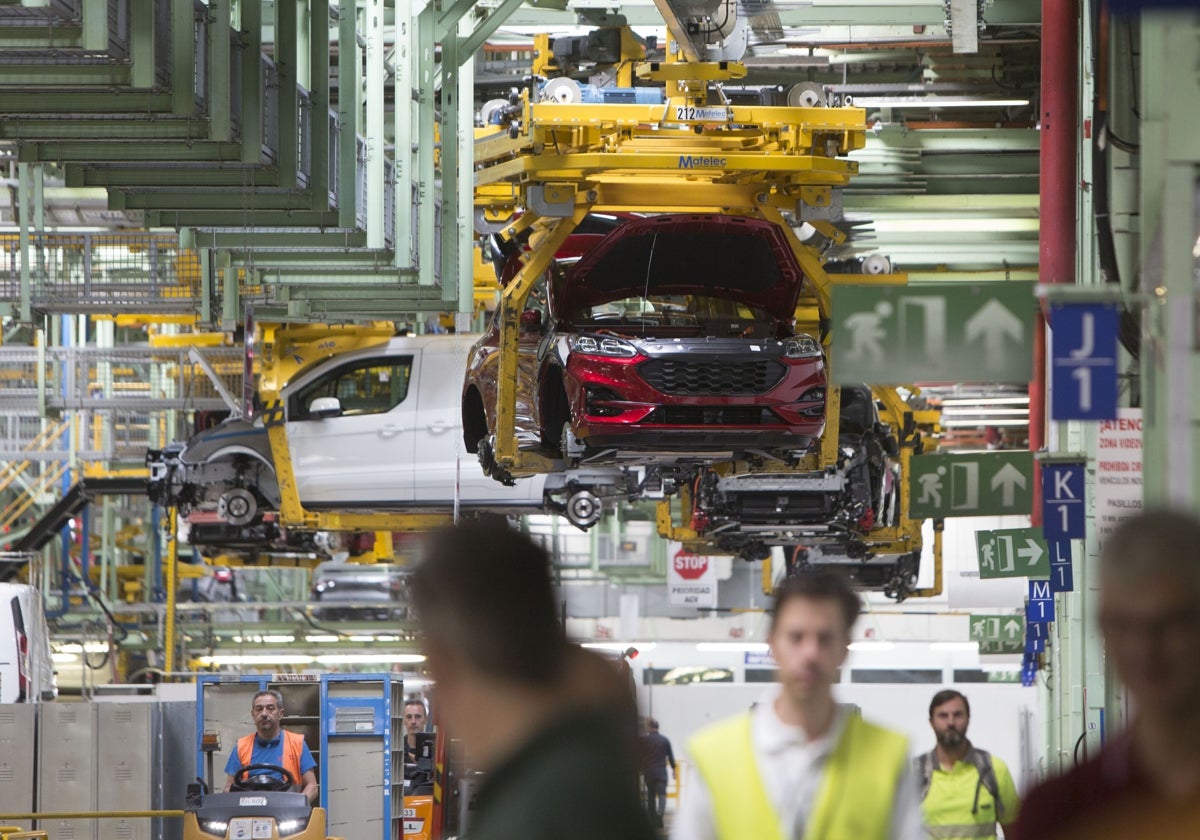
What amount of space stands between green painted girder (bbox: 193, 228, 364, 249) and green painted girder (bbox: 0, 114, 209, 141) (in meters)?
3.04

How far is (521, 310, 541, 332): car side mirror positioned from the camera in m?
13.5

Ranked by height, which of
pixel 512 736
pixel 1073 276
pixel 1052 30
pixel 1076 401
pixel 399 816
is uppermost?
pixel 1052 30

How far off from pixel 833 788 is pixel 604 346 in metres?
8.88

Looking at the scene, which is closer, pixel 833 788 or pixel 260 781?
pixel 833 788

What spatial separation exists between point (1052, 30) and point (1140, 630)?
34.9 feet

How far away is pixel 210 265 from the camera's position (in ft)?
51.1

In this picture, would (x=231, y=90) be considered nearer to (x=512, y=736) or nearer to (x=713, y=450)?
(x=713, y=450)

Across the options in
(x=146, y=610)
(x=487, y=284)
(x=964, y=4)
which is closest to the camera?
(x=964, y=4)

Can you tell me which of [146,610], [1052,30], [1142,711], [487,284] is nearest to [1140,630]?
[1142,711]

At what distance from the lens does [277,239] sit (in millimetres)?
13172

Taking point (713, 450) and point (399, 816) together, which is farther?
point (399, 816)

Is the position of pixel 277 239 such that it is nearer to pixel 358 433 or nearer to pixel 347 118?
pixel 347 118

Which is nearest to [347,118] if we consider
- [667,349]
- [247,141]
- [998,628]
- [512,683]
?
[247,141]

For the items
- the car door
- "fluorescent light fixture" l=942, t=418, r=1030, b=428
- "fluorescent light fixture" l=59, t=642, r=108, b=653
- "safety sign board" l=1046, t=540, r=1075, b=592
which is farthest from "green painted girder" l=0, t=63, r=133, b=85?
"fluorescent light fixture" l=942, t=418, r=1030, b=428
